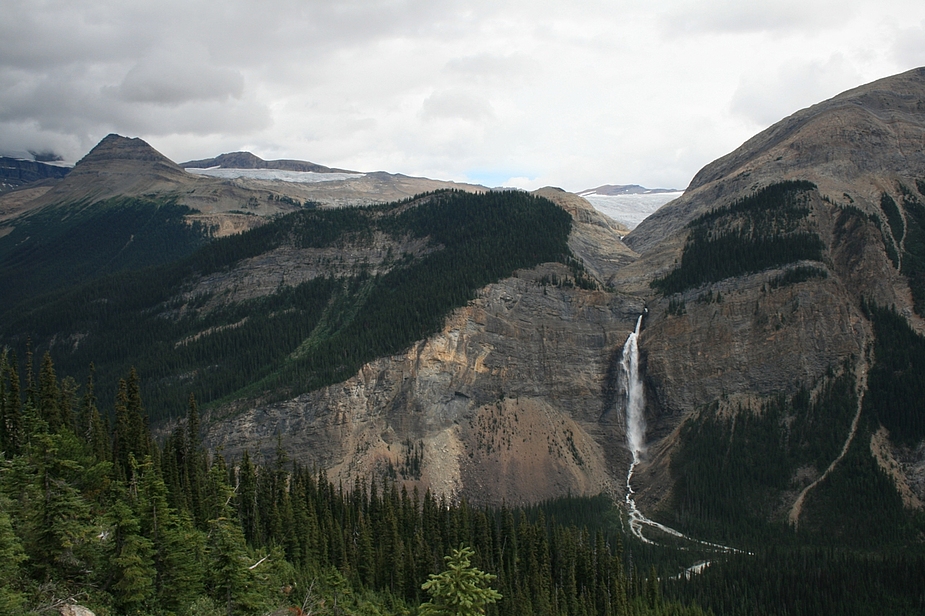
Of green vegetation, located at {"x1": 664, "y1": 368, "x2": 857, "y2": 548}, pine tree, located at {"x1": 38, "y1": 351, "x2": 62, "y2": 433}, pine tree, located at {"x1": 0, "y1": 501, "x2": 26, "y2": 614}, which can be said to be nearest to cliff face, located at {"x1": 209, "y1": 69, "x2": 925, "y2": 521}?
green vegetation, located at {"x1": 664, "y1": 368, "x2": 857, "y2": 548}

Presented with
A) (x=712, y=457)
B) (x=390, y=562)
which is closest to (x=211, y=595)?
(x=390, y=562)

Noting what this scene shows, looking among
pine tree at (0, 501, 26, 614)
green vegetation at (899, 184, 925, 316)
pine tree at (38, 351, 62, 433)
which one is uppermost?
green vegetation at (899, 184, 925, 316)

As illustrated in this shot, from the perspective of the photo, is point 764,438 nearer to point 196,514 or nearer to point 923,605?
point 923,605

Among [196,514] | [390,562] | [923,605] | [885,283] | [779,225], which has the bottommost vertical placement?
[923,605]

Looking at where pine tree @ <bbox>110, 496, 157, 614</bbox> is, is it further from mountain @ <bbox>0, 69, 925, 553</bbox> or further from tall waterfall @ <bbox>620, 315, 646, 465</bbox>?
tall waterfall @ <bbox>620, 315, 646, 465</bbox>

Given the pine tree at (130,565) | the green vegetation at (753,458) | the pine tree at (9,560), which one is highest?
the pine tree at (9,560)

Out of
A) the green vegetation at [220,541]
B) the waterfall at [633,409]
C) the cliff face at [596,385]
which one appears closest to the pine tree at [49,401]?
the green vegetation at [220,541]

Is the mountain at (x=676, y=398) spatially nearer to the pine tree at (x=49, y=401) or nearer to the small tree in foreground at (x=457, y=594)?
the pine tree at (x=49, y=401)

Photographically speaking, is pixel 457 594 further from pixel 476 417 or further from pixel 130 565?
pixel 476 417

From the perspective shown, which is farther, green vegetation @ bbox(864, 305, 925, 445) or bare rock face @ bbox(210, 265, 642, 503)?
bare rock face @ bbox(210, 265, 642, 503)

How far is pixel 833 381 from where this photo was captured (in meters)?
172

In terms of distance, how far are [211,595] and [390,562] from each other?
151ft

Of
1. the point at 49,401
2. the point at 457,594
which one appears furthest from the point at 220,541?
the point at 49,401

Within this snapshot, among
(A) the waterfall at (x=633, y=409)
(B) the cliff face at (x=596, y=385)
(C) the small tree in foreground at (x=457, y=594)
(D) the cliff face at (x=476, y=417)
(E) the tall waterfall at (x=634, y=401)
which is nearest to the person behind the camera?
(C) the small tree in foreground at (x=457, y=594)
